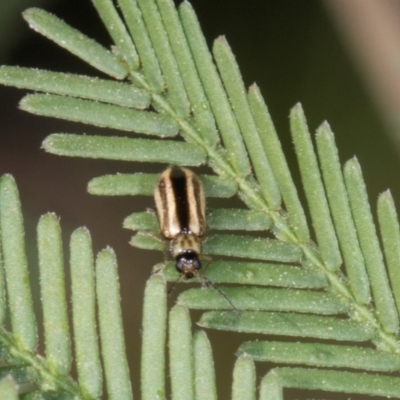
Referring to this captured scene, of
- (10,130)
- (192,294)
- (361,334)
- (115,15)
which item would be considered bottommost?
(361,334)

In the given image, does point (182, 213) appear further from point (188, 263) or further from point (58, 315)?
point (58, 315)

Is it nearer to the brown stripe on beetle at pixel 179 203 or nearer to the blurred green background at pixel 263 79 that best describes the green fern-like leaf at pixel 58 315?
the brown stripe on beetle at pixel 179 203

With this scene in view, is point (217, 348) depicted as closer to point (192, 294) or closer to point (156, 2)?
point (192, 294)

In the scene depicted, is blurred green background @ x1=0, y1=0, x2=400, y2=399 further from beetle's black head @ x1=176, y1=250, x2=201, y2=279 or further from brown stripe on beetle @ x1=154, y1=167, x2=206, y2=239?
brown stripe on beetle @ x1=154, y1=167, x2=206, y2=239

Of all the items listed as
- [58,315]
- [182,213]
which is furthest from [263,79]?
[58,315]

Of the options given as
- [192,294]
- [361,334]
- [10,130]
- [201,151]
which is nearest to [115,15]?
[201,151]

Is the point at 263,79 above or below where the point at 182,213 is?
above
